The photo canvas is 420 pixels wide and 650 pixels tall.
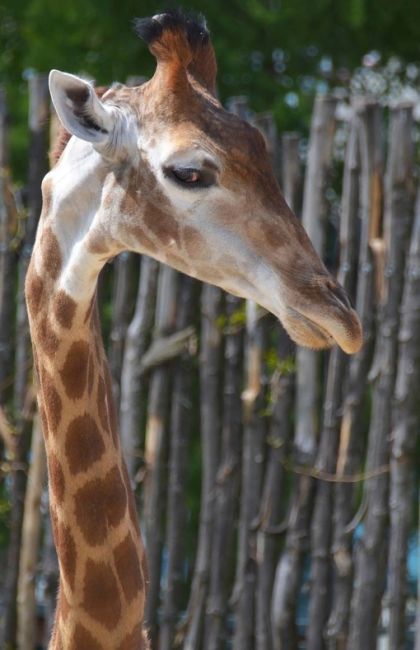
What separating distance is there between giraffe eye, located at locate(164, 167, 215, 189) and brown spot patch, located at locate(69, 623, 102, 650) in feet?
3.18

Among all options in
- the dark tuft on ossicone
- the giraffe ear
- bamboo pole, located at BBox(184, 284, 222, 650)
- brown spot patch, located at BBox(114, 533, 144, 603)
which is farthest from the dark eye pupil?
bamboo pole, located at BBox(184, 284, 222, 650)

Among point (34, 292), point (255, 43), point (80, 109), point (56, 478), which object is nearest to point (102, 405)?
point (56, 478)

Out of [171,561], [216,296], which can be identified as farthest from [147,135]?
[171,561]

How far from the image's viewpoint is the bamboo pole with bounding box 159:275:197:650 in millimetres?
4934

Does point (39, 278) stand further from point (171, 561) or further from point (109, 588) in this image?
point (171, 561)

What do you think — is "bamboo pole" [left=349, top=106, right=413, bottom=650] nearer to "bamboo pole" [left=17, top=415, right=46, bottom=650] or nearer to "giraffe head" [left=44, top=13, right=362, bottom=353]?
"bamboo pole" [left=17, top=415, right=46, bottom=650]

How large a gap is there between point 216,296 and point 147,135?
232cm

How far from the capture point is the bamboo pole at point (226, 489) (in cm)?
485

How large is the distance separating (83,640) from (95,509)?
0.28m

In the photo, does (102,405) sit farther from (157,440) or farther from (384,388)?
(157,440)

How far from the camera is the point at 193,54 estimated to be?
2.65m

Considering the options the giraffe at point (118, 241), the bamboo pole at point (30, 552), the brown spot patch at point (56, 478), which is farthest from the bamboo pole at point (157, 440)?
the brown spot patch at point (56, 478)

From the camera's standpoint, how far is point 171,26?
2598 mm

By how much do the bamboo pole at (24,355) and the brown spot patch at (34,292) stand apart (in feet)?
8.03
